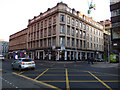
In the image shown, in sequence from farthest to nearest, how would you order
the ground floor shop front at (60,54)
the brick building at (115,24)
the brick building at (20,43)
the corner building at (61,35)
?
1. the brick building at (20,43)
2. the corner building at (61,35)
3. the ground floor shop front at (60,54)
4. the brick building at (115,24)

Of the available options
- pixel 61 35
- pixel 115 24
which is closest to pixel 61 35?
pixel 61 35

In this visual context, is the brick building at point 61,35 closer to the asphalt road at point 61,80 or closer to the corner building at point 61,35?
the corner building at point 61,35

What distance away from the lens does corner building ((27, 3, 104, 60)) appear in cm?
3531

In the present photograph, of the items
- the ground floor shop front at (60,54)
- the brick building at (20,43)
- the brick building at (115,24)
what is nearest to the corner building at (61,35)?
the ground floor shop front at (60,54)

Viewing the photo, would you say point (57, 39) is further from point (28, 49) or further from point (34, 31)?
point (28, 49)

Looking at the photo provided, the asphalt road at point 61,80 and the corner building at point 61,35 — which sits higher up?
the corner building at point 61,35

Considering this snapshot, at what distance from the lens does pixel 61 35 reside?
115 ft

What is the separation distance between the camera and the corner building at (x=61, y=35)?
35.3m

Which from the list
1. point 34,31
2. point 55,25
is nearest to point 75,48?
point 55,25

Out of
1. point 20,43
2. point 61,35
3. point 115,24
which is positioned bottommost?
point 20,43

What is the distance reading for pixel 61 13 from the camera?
117ft

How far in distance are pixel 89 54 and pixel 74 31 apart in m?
13.9

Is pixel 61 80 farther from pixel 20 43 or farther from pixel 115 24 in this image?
pixel 20 43

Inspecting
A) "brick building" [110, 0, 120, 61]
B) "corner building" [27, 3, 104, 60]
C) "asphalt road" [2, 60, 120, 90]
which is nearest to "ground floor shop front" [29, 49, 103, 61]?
"corner building" [27, 3, 104, 60]
